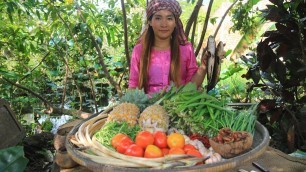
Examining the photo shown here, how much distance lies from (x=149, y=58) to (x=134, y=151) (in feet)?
4.89

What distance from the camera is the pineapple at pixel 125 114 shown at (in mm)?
2188

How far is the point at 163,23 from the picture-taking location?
2.90m

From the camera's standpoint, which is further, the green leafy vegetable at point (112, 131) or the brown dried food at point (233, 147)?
the green leafy vegetable at point (112, 131)

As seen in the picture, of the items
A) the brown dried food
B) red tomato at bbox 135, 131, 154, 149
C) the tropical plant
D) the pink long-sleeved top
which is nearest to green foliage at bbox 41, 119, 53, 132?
the pink long-sleeved top

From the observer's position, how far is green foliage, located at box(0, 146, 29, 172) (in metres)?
1.05

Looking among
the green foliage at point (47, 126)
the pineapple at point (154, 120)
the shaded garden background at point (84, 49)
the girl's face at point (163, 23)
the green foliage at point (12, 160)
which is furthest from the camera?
the green foliage at point (47, 126)

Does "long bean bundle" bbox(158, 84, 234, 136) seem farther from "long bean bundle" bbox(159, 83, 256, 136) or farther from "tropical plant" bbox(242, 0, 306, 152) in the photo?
"tropical plant" bbox(242, 0, 306, 152)

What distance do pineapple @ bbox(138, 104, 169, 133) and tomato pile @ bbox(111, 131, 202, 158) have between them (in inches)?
4.5

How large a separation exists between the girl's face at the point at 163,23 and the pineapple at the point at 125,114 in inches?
37.5

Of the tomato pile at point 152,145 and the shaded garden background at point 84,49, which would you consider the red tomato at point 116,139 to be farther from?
the shaded garden background at point 84,49

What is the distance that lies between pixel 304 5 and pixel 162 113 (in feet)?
7.07

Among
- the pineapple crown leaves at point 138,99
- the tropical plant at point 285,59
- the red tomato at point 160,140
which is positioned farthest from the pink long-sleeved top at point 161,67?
the red tomato at point 160,140

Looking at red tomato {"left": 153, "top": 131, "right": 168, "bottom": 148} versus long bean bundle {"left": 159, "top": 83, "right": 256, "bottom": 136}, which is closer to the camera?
red tomato {"left": 153, "top": 131, "right": 168, "bottom": 148}

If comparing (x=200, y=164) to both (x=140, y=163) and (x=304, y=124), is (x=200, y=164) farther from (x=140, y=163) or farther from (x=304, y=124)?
(x=304, y=124)
